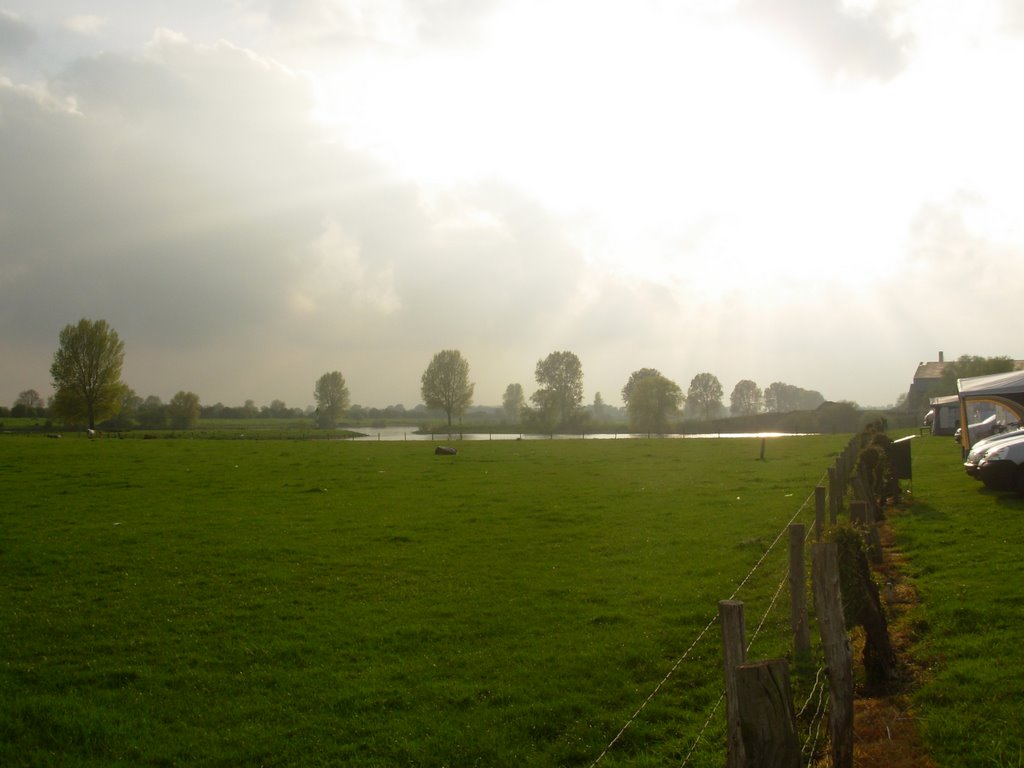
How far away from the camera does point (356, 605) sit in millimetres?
12414

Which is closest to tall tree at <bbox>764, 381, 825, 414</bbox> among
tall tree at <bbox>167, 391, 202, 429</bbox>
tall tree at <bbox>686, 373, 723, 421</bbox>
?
tall tree at <bbox>686, 373, 723, 421</bbox>

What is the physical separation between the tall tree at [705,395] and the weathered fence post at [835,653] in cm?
15595

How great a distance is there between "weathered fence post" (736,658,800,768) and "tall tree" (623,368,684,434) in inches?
4383

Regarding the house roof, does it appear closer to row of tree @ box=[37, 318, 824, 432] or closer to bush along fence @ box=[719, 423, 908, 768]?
row of tree @ box=[37, 318, 824, 432]

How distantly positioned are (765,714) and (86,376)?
98535 millimetres

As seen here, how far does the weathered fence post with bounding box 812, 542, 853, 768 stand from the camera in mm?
5531

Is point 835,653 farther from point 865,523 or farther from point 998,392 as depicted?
point 998,392

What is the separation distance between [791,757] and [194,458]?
133 ft

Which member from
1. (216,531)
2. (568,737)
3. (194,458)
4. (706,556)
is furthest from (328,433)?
(568,737)

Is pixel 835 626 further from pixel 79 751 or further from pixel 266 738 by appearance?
pixel 79 751

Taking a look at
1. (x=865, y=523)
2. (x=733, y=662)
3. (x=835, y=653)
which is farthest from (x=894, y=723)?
(x=865, y=523)

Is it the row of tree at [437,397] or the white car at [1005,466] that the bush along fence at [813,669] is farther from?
the row of tree at [437,397]

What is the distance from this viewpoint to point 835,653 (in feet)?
18.7

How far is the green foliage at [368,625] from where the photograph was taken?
7.73 metres
